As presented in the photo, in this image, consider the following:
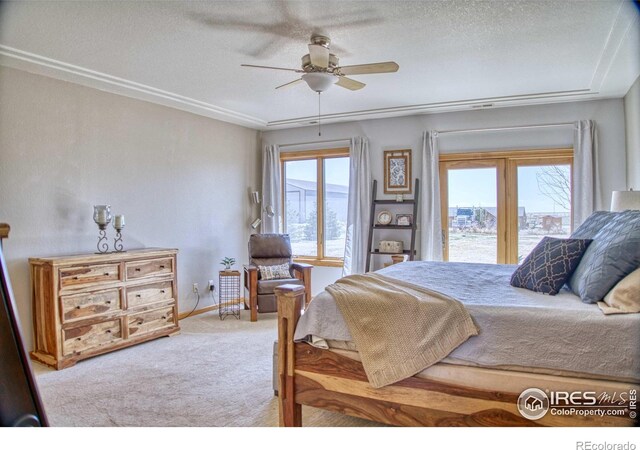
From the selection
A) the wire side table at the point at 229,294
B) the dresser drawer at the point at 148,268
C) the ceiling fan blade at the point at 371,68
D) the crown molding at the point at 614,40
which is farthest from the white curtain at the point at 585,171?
the dresser drawer at the point at 148,268

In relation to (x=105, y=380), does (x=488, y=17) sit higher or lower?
higher

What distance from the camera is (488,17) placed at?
2545 millimetres

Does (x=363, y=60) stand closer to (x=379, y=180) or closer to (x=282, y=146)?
(x=379, y=180)

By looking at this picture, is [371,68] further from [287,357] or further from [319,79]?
[287,357]

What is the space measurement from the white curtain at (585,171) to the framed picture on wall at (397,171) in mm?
1859

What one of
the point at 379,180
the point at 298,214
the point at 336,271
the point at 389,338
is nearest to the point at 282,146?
the point at 298,214

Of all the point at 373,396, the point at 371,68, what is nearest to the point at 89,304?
the point at 373,396

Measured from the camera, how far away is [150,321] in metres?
3.85

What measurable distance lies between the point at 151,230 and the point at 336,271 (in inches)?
99.7

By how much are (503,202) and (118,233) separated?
14.4 feet

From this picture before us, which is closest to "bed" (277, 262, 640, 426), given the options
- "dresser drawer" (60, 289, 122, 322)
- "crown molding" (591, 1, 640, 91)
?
"crown molding" (591, 1, 640, 91)

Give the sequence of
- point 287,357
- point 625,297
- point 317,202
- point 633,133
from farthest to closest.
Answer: point 317,202 → point 633,133 → point 287,357 → point 625,297

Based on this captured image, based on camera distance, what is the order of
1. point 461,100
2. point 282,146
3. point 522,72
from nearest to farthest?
point 522,72, point 461,100, point 282,146

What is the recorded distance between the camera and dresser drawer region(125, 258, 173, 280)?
3.70m
